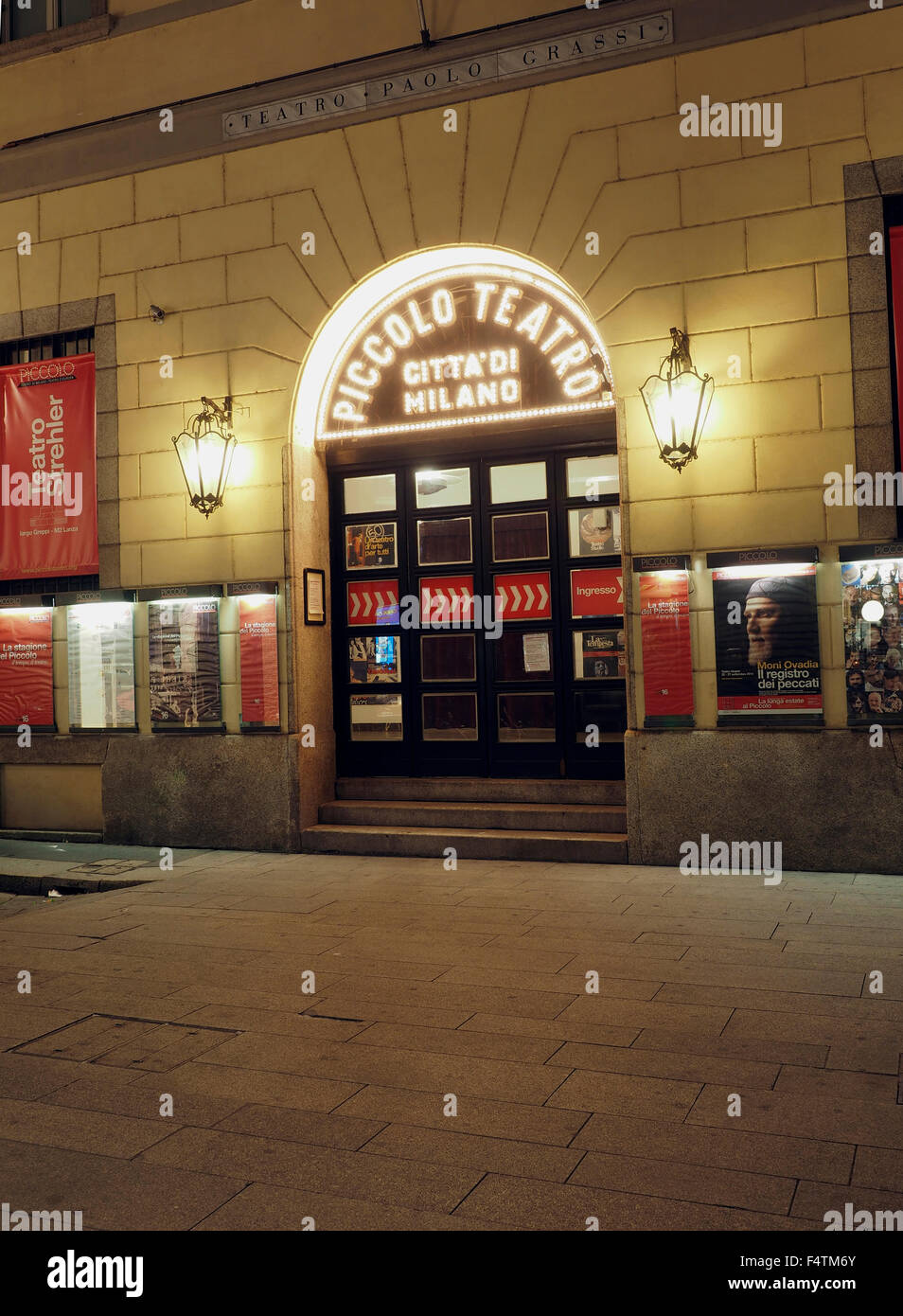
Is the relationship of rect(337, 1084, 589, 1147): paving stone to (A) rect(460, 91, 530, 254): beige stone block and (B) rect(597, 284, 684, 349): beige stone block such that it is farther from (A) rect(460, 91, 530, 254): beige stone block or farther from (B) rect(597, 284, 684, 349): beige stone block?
(A) rect(460, 91, 530, 254): beige stone block

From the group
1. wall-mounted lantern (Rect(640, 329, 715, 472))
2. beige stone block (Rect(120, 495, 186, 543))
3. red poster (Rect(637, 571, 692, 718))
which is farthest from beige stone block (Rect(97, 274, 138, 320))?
red poster (Rect(637, 571, 692, 718))

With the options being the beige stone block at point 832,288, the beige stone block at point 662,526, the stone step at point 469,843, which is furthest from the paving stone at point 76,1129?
the beige stone block at point 832,288

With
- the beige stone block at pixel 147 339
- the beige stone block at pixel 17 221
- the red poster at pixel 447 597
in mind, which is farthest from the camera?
the beige stone block at pixel 17 221

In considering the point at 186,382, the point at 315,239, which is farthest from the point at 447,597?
the point at 315,239

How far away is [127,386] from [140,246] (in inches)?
57.4

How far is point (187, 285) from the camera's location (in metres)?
11.5

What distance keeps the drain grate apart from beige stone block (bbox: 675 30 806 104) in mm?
8314

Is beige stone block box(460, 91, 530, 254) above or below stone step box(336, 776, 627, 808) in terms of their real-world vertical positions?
above

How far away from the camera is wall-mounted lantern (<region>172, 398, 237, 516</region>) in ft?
36.5

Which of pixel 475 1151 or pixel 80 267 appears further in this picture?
pixel 80 267

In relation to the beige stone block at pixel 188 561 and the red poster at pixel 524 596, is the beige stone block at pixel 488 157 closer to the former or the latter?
the red poster at pixel 524 596

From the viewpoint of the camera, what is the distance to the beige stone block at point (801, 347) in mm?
9078

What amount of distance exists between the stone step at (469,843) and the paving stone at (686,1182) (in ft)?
18.7

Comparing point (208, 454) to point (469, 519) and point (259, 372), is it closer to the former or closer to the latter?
point (259, 372)
